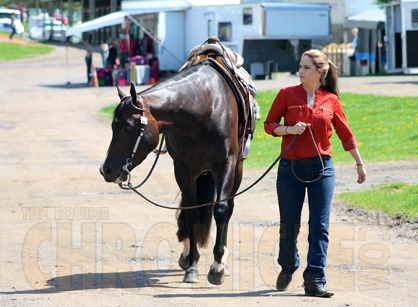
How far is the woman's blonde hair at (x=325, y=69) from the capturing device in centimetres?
580

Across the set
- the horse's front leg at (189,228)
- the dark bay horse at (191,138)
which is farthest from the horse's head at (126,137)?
the horse's front leg at (189,228)

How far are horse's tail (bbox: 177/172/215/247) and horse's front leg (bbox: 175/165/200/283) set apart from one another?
0.07m

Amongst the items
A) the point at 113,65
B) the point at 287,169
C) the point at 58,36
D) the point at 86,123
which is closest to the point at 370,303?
the point at 287,169

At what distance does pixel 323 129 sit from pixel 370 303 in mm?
1397

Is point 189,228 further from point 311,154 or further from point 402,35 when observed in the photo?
point 402,35

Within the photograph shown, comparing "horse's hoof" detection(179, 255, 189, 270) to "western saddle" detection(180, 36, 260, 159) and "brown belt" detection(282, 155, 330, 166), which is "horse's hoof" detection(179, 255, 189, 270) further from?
"brown belt" detection(282, 155, 330, 166)

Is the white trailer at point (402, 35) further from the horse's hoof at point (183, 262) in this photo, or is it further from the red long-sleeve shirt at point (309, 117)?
the red long-sleeve shirt at point (309, 117)

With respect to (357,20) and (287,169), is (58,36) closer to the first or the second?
(357,20)

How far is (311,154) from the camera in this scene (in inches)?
229

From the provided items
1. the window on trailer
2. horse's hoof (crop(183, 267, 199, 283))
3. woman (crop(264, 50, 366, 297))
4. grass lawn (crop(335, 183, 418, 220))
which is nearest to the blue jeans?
woman (crop(264, 50, 366, 297))

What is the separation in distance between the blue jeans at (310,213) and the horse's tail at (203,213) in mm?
1247

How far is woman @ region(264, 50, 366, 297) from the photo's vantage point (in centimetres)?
579

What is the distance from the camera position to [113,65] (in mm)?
32969

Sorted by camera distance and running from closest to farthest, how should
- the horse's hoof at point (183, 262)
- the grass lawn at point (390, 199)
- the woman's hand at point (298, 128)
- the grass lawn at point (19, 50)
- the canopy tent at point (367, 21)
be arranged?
the woman's hand at point (298, 128) < the horse's hoof at point (183, 262) < the grass lawn at point (390, 199) < the canopy tent at point (367, 21) < the grass lawn at point (19, 50)
